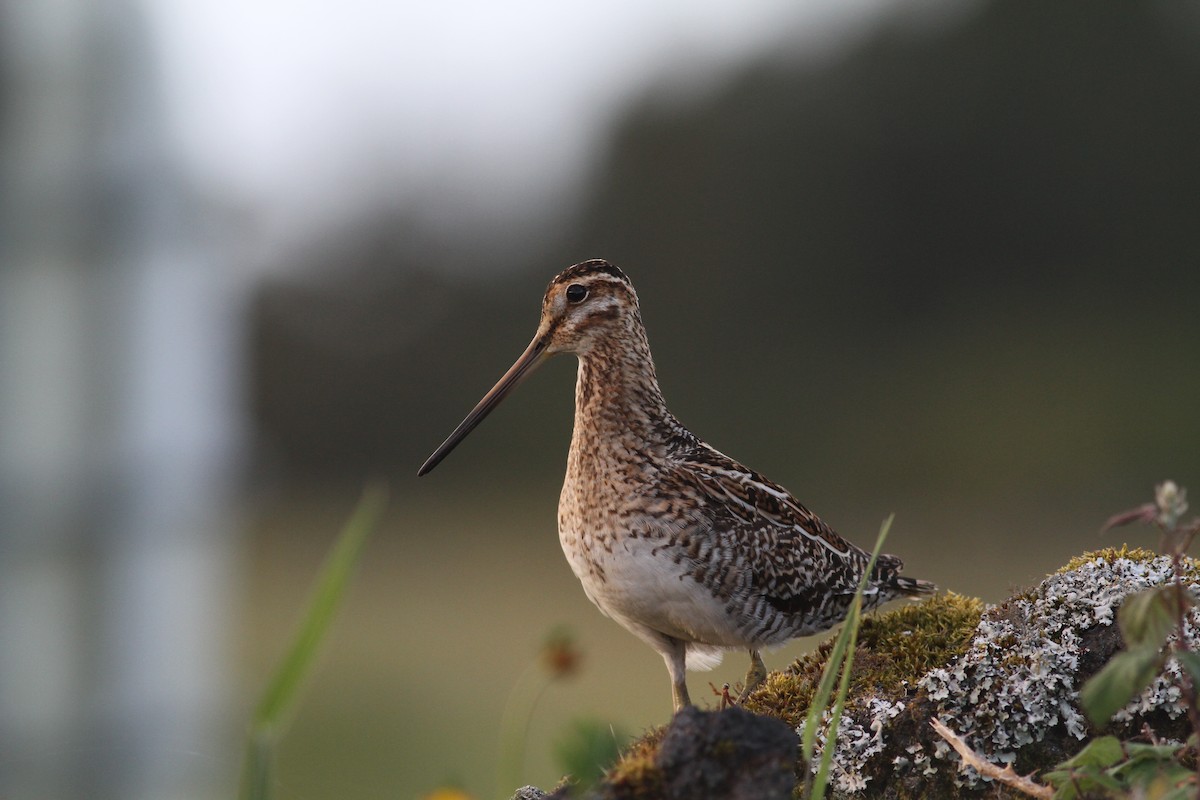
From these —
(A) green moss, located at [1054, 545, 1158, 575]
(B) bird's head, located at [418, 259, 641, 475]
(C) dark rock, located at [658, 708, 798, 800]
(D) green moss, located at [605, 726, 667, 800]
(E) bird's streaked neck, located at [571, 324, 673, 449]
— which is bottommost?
(D) green moss, located at [605, 726, 667, 800]

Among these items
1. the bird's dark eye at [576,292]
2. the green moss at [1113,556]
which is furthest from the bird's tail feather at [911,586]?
the bird's dark eye at [576,292]

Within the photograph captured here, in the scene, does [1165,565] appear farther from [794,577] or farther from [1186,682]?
[794,577]

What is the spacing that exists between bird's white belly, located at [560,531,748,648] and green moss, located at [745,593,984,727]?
0.95ft

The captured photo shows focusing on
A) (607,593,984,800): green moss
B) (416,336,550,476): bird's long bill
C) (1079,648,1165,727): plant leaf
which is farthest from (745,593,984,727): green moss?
(416,336,550,476): bird's long bill

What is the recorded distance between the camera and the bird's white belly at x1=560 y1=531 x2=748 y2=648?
2.74m

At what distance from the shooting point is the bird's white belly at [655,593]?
2738mm

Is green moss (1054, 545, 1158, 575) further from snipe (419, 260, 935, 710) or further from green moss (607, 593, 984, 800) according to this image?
snipe (419, 260, 935, 710)

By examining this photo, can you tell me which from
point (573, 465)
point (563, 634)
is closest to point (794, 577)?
point (573, 465)

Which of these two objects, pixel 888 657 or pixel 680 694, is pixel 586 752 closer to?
pixel 888 657

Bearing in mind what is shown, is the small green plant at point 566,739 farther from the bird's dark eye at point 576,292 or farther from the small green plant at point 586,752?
the bird's dark eye at point 576,292

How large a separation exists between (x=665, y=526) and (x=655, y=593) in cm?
16

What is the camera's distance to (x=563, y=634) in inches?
75.2

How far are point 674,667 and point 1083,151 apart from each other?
1451 centimetres

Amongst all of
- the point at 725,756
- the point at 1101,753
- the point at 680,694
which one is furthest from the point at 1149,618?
the point at 680,694
